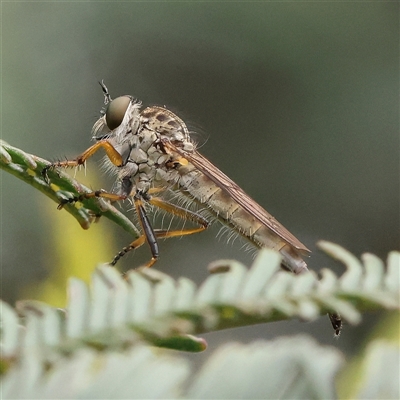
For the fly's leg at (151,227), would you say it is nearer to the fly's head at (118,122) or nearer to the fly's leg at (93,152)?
the fly's leg at (93,152)

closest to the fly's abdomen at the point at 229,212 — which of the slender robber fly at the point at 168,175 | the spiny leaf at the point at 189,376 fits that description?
the slender robber fly at the point at 168,175

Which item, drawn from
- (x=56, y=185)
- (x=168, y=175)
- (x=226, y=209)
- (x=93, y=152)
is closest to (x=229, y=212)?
(x=226, y=209)

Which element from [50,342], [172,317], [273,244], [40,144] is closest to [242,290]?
[172,317]

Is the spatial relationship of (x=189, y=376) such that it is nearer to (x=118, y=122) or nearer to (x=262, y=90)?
(x=118, y=122)

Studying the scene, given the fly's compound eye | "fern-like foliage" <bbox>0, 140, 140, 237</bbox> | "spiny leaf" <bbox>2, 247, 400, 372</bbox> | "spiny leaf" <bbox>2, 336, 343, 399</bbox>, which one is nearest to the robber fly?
the fly's compound eye

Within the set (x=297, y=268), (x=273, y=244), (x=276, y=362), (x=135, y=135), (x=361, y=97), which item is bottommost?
(x=276, y=362)

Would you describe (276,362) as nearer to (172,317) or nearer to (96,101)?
(172,317)

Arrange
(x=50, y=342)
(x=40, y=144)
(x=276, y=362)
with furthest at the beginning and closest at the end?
(x=40, y=144)
(x=50, y=342)
(x=276, y=362)
